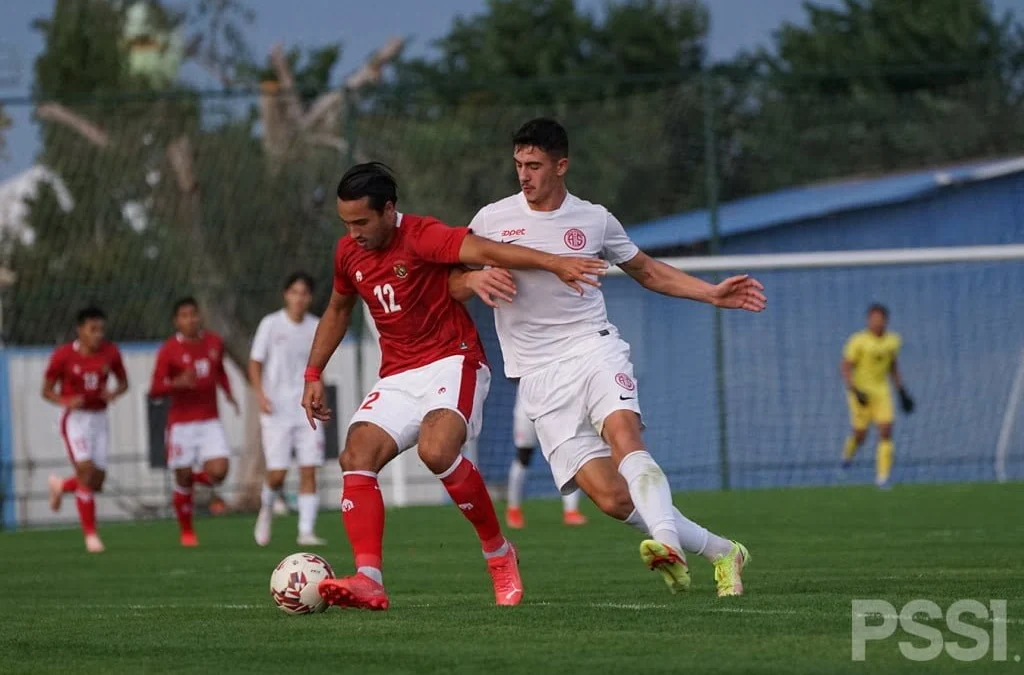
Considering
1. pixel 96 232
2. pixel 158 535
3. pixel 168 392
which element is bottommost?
pixel 158 535

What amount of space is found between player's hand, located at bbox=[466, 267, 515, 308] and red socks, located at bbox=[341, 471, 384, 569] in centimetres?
100

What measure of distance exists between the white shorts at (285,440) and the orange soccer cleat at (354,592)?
7.80m

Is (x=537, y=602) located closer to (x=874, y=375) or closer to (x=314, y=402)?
(x=314, y=402)

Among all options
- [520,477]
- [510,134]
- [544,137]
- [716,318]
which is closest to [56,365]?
[520,477]

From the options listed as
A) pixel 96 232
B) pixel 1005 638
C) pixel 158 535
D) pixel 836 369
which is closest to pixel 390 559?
pixel 158 535

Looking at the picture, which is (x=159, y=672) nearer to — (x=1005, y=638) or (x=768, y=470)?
(x=1005, y=638)

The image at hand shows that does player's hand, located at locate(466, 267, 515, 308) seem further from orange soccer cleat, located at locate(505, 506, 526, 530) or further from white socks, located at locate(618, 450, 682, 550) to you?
orange soccer cleat, located at locate(505, 506, 526, 530)

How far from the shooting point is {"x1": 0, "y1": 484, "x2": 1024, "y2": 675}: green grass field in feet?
20.9

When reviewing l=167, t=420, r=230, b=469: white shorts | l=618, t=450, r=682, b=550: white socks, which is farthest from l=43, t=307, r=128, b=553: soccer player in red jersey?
l=618, t=450, r=682, b=550: white socks

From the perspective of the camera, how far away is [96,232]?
21906 millimetres

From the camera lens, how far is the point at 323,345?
888 cm

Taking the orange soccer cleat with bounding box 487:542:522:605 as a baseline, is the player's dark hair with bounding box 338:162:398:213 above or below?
above

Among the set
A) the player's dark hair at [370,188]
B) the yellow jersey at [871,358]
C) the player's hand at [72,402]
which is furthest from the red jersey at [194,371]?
the yellow jersey at [871,358]

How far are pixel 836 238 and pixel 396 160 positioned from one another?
7.35 m
